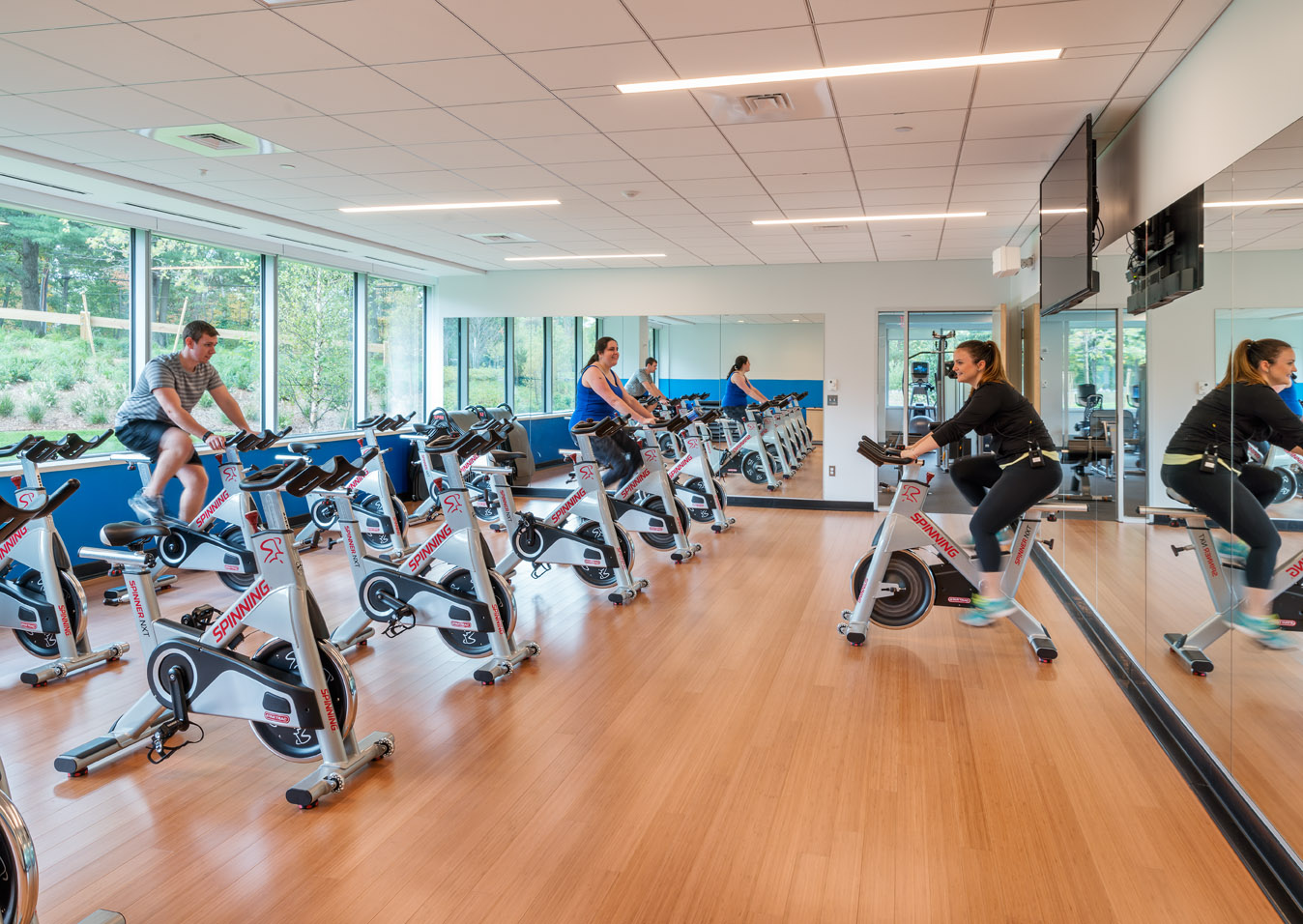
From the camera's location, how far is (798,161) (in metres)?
4.96

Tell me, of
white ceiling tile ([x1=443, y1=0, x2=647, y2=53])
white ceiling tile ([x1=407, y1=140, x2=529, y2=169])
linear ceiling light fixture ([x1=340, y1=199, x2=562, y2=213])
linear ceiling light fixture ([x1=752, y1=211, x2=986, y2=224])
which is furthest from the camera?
linear ceiling light fixture ([x1=752, y1=211, x2=986, y2=224])

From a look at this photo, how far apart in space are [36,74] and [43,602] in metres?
2.21

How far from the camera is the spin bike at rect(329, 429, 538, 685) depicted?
372cm

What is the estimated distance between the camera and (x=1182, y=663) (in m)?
2.96

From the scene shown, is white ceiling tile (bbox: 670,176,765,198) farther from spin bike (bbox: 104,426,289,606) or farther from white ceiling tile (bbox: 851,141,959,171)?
spin bike (bbox: 104,426,289,606)

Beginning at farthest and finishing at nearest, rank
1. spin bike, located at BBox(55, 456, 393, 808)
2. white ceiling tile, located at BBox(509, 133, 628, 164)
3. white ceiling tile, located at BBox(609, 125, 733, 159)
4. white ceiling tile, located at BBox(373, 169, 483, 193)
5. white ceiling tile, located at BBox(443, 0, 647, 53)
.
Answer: white ceiling tile, located at BBox(373, 169, 483, 193), white ceiling tile, located at BBox(509, 133, 628, 164), white ceiling tile, located at BBox(609, 125, 733, 159), white ceiling tile, located at BBox(443, 0, 647, 53), spin bike, located at BBox(55, 456, 393, 808)

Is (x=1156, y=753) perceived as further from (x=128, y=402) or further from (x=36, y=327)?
(x=36, y=327)

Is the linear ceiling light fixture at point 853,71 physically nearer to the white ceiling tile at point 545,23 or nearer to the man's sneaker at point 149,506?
the white ceiling tile at point 545,23

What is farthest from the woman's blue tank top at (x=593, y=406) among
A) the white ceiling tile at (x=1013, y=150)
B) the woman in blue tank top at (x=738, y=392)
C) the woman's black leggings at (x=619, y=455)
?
the woman in blue tank top at (x=738, y=392)

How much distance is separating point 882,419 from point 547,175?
186 inches

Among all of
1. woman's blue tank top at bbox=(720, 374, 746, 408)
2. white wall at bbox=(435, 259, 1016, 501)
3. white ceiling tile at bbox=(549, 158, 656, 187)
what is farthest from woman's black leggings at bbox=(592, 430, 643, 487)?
woman's blue tank top at bbox=(720, 374, 746, 408)

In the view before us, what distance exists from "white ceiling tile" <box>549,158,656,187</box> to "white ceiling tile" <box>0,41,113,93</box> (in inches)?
90.9

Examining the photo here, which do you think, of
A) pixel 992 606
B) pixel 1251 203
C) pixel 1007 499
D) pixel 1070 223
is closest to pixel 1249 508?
pixel 1251 203

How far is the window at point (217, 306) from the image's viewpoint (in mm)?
6895
